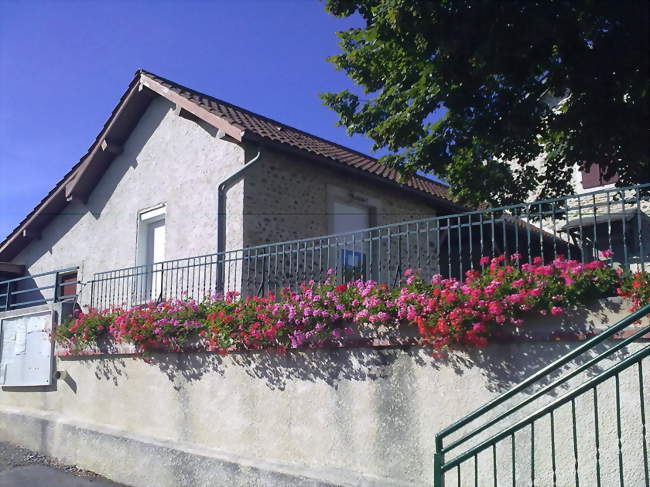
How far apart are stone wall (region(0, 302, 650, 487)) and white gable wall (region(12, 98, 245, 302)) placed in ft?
9.28

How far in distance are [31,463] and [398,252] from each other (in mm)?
5915

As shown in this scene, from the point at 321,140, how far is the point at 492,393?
9400mm

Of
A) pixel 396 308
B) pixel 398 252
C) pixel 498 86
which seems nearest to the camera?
pixel 396 308

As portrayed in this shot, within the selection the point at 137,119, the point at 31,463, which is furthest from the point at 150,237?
the point at 31,463

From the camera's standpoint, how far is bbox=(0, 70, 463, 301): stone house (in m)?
9.85

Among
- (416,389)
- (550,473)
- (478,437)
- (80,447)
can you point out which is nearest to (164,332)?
(80,447)

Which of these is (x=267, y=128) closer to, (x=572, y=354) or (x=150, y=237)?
(x=150, y=237)

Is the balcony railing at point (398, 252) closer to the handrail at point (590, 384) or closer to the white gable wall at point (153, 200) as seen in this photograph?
the white gable wall at point (153, 200)

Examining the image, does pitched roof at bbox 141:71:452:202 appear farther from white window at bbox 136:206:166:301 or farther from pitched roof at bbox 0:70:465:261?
white window at bbox 136:206:166:301

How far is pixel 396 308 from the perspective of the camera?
5418 millimetres

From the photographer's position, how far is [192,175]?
10828mm

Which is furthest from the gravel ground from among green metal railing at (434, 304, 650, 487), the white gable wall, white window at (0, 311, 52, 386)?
green metal railing at (434, 304, 650, 487)

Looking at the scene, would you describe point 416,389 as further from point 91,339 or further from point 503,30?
point 91,339

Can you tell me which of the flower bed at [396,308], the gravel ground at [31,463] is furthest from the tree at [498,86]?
the gravel ground at [31,463]
